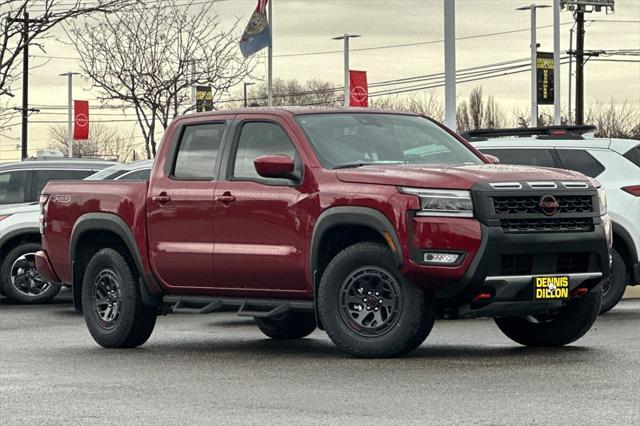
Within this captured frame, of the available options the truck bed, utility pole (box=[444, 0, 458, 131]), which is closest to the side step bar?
the truck bed

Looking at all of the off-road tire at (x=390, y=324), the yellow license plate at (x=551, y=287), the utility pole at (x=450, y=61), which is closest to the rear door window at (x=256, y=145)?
the off-road tire at (x=390, y=324)

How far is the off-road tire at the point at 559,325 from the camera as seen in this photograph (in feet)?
42.0

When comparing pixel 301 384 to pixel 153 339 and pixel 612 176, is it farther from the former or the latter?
pixel 612 176

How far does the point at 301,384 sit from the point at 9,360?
10.5ft

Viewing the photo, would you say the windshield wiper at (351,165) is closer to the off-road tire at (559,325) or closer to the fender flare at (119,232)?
the off-road tire at (559,325)

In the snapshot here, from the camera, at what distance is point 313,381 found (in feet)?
35.6

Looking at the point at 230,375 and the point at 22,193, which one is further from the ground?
the point at 22,193

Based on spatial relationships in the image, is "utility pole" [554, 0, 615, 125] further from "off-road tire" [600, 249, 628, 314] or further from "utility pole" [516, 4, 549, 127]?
"off-road tire" [600, 249, 628, 314]

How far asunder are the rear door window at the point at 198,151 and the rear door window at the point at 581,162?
500cm

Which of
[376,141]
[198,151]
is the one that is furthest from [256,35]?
[376,141]

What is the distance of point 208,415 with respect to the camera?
9.23 meters

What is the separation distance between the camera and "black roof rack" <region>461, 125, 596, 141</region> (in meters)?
17.6

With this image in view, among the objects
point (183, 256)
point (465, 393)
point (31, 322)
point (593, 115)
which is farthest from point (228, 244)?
point (593, 115)

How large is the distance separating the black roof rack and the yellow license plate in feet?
18.1
